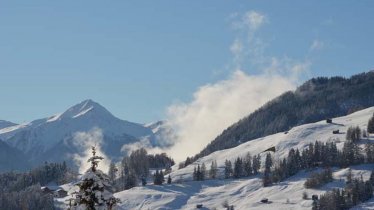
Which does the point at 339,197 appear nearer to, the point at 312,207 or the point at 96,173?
the point at 312,207

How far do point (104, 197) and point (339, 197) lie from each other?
166891 millimetres

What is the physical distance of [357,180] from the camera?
197125 millimetres

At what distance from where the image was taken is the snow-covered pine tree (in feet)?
84.5

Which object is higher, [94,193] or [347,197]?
[347,197]

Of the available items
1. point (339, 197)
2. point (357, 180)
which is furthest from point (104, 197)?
point (357, 180)

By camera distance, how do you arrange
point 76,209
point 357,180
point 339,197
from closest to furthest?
point 76,209 < point 339,197 < point 357,180

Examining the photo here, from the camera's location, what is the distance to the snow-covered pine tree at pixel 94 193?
25750 mm

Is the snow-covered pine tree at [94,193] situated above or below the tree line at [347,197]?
below

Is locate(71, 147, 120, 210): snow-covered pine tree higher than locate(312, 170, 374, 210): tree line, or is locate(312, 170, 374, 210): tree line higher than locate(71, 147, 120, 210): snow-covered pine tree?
locate(312, 170, 374, 210): tree line

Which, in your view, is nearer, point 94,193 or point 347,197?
point 94,193

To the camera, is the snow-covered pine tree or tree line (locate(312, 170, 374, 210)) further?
tree line (locate(312, 170, 374, 210))

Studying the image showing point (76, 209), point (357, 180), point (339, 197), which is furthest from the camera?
point (357, 180)

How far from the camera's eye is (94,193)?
84.8 feet

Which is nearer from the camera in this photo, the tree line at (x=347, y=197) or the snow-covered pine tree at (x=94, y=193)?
the snow-covered pine tree at (x=94, y=193)
